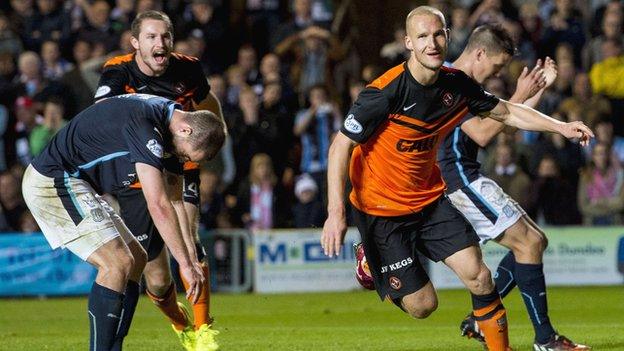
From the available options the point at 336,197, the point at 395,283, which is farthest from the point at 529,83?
the point at 336,197

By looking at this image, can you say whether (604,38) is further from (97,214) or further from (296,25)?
(97,214)

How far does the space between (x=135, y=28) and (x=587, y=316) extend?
6.14 m

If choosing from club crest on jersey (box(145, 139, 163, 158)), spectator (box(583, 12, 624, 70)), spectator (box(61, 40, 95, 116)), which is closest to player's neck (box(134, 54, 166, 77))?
club crest on jersey (box(145, 139, 163, 158))

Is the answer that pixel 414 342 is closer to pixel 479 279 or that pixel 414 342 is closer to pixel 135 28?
pixel 479 279

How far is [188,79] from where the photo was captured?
1068cm

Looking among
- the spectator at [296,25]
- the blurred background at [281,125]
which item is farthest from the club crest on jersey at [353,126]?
the spectator at [296,25]

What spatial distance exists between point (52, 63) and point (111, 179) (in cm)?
998

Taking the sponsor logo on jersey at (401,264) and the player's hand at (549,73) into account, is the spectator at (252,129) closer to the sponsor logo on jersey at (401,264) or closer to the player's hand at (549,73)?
the player's hand at (549,73)

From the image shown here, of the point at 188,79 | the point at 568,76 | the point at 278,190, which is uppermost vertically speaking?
the point at 188,79

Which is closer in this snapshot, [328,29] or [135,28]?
[135,28]

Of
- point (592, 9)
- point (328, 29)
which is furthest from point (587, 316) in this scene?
point (592, 9)

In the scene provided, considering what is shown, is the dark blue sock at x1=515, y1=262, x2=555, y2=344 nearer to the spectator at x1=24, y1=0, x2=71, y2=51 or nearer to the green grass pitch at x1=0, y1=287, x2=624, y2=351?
the green grass pitch at x1=0, y1=287, x2=624, y2=351

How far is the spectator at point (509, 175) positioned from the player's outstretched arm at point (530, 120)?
8332 mm

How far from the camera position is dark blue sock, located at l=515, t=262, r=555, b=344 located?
33.0 feet
